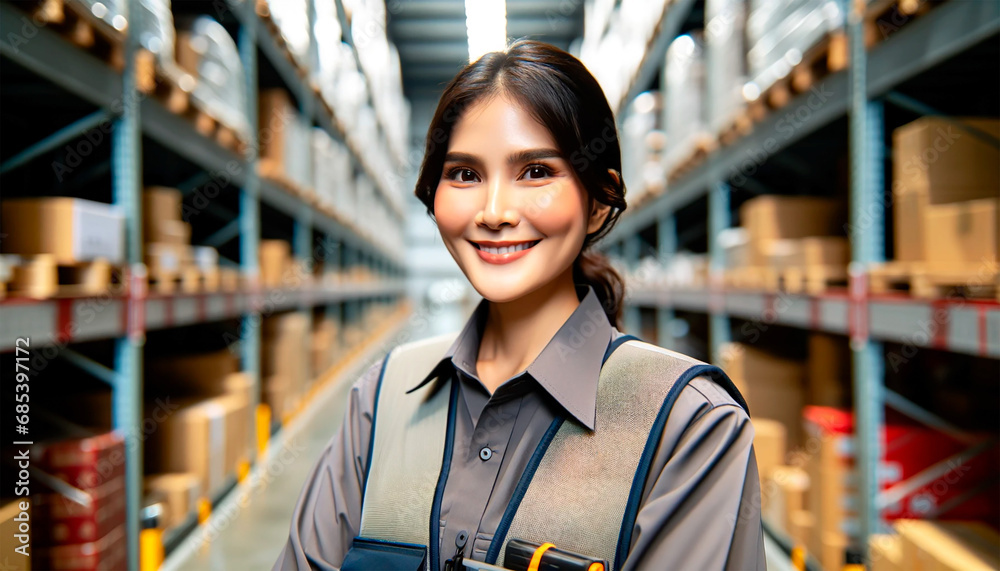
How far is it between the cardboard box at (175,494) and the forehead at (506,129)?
10.6ft

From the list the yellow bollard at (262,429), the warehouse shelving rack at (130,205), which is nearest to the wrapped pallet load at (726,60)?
the warehouse shelving rack at (130,205)

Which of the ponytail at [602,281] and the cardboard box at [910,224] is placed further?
the cardboard box at [910,224]

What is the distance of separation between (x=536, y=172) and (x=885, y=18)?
233 centimetres

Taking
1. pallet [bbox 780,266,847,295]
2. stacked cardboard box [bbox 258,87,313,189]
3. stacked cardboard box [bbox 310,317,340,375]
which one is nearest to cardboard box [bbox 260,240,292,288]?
stacked cardboard box [bbox 258,87,313,189]

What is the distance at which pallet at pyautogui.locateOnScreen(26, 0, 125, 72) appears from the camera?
244cm

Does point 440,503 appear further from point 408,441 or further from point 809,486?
point 809,486

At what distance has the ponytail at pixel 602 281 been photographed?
1496mm

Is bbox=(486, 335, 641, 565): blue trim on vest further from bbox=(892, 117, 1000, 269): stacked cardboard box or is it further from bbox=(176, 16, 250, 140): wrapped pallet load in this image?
bbox=(176, 16, 250, 140): wrapped pallet load

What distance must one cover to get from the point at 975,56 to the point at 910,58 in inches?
21.8

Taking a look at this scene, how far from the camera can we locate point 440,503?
120 centimetres

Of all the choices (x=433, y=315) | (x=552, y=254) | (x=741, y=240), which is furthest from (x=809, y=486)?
(x=433, y=315)

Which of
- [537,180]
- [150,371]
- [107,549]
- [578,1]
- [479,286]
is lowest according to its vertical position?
[107,549]

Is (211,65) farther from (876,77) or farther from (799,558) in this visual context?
(799,558)

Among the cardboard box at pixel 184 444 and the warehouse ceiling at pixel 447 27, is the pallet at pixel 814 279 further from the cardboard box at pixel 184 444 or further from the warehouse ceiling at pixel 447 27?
the warehouse ceiling at pixel 447 27
